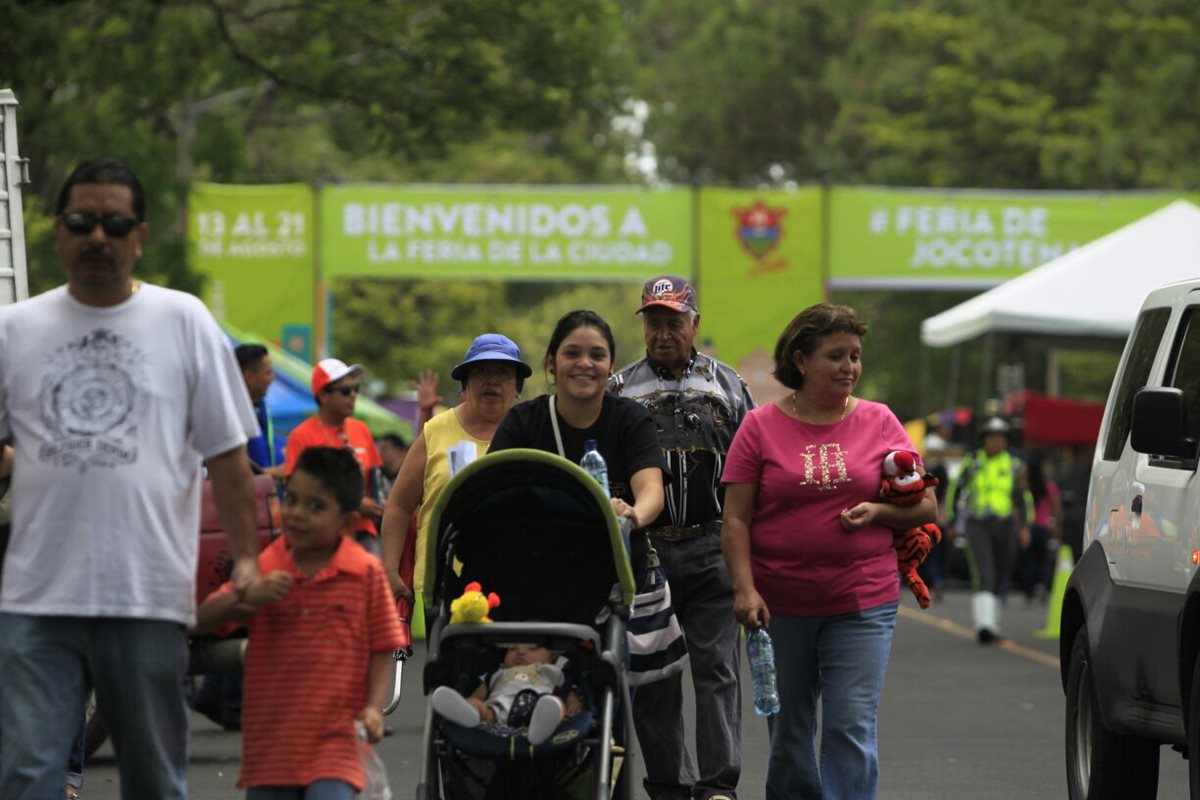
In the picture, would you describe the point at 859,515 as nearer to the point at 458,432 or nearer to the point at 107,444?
the point at 458,432

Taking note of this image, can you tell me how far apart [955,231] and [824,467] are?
2232 centimetres

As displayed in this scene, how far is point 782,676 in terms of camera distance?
799 centimetres

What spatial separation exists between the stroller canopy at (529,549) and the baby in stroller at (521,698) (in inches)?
11.7

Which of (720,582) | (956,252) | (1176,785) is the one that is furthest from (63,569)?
(956,252)

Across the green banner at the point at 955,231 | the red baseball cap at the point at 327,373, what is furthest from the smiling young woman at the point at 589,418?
the green banner at the point at 955,231

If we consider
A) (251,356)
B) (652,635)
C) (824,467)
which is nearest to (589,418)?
(652,635)

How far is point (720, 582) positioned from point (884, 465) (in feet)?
4.35

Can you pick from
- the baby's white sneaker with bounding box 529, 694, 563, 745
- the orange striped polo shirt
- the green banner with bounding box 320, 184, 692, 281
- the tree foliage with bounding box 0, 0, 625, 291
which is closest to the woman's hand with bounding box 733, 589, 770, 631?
the baby's white sneaker with bounding box 529, 694, 563, 745

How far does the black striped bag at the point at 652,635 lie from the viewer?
8.16 m

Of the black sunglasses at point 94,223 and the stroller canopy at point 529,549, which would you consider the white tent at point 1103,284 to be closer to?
the stroller canopy at point 529,549

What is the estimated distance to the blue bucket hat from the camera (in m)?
9.41

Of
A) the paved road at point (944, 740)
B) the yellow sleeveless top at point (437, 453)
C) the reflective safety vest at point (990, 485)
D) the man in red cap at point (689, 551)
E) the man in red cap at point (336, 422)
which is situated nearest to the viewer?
the man in red cap at point (689, 551)

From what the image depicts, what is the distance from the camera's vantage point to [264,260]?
2922cm

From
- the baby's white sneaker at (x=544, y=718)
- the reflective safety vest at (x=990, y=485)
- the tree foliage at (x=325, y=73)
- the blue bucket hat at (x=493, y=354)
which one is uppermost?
the tree foliage at (x=325, y=73)
